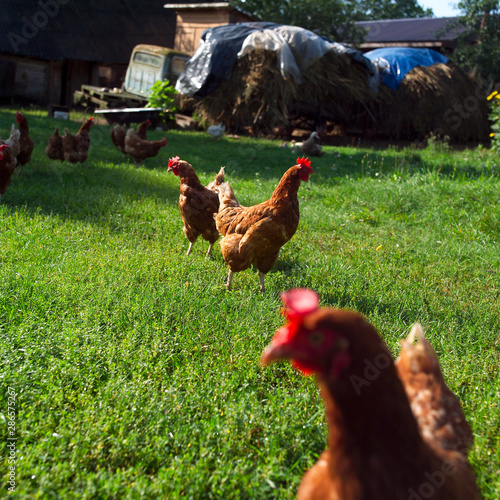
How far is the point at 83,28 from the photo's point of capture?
22078 mm

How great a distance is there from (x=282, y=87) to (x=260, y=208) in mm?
10670

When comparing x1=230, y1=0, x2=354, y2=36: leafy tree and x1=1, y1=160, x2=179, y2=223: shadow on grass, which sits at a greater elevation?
x1=230, y1=0, x2=354, y2=36: leafy tree

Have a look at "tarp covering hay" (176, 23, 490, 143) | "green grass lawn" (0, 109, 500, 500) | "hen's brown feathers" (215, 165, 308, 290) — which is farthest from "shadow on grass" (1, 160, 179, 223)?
"tarp covering hay" (176, 23, 490, 143)

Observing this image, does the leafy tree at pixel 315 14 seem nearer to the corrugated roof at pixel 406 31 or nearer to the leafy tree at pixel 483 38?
the corrugated roof at pixel 406 31

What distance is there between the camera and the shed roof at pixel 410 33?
22891 millimetres

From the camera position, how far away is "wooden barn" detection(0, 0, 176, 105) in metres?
19.2

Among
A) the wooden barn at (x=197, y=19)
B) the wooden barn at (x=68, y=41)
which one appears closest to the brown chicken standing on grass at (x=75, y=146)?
the wooden barn at (x=197, y=19)

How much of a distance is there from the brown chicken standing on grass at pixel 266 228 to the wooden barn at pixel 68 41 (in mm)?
19267

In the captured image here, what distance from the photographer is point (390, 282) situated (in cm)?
442

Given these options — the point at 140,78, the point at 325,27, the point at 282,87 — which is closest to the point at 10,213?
the point at 282,87

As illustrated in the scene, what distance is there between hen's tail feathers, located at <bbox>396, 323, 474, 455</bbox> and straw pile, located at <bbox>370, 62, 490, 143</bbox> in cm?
1435

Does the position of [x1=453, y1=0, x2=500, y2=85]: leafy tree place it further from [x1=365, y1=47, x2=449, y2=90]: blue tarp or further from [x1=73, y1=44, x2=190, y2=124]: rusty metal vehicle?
[x1=73, y1=44, x2=190, y2=124]: rusty metal vehicle

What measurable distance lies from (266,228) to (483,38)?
1907 cm

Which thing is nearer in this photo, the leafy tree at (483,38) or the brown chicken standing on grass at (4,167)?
the brown chicken standing on grass at (4,167)
